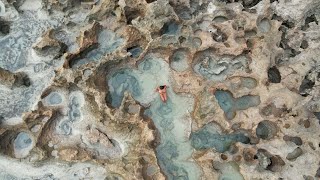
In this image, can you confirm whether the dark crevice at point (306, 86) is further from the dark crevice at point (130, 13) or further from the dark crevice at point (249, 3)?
the dark crevice at point (130, 13)

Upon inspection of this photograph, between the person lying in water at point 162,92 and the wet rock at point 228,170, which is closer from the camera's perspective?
the wet rock at point 228,170

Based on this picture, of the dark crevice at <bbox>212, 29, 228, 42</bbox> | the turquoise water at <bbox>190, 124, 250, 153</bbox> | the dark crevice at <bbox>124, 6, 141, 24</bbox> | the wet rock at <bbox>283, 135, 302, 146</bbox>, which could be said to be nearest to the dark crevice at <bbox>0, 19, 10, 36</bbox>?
the dark crevice at <bbox>124, 6, 141, 24</bbox>

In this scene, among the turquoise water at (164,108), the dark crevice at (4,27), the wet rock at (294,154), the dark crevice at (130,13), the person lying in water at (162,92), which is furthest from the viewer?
the dark crevice at (4,27)

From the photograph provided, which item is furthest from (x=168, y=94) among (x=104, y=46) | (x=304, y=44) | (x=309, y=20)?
(x=309, y=20)

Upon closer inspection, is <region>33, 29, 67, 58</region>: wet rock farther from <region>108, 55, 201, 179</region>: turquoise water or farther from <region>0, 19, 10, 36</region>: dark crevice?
<region>108, 55, 201, 179</region>: turquoise water

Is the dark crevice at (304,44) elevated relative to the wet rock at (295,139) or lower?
elevated

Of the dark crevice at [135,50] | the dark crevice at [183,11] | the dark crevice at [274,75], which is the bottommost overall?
the dark crevice at [274,75]

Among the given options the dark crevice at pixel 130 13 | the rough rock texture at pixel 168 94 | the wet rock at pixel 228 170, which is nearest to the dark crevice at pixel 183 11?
the rough rock texture at pixel 168 94

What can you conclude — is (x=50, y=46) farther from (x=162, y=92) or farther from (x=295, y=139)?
(x=295, y=139)
